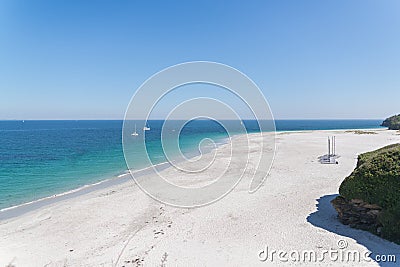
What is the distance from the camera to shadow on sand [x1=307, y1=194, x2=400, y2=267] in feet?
21.7

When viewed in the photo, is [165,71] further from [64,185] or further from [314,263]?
[64,185]

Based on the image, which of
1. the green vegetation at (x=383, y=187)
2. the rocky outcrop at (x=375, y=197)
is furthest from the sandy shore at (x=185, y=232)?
the green vegetation at (x=383, y=187)

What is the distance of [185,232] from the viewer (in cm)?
843

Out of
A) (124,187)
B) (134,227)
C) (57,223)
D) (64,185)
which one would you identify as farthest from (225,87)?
(64,185)

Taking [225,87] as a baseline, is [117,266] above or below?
below

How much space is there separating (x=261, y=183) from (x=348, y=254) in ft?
25.0

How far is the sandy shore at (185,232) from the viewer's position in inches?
272

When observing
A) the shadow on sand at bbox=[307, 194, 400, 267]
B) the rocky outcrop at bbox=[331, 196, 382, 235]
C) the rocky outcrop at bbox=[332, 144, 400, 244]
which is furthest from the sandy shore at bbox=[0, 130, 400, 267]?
the rocky outcrop at bbox=[332, 144, 400, 244]

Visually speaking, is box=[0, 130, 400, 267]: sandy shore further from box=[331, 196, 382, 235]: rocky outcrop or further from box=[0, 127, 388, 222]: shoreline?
box=[0, 127, 388, 222]: shoreline

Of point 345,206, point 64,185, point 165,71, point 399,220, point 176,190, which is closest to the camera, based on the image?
point 399,220

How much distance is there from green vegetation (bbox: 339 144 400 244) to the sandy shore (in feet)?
1.89

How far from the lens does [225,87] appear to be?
31.7 feet

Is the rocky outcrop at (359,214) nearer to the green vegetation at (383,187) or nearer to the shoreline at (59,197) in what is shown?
the green vegetation at (383,187)

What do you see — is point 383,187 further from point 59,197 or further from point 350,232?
point 59,197
